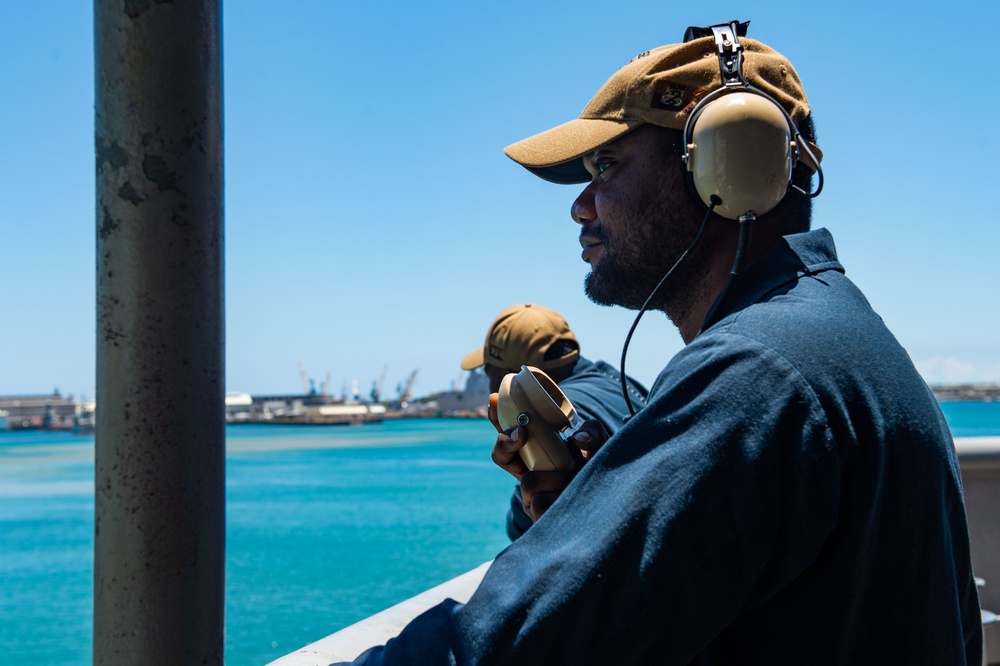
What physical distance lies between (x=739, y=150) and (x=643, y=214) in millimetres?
211

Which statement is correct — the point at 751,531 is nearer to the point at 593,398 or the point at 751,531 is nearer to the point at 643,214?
the point at 643,214

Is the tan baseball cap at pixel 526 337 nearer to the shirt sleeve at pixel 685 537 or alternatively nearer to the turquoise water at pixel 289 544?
the shirt sleeve at pixel 685 537

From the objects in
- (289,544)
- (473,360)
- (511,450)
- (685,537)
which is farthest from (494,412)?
(289,544)

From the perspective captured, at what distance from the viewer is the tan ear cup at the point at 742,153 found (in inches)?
52.5

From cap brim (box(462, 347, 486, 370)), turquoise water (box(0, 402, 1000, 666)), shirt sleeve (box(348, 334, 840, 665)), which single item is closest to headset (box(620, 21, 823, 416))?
shirt sleeve (box(348, 334, 840, 665))

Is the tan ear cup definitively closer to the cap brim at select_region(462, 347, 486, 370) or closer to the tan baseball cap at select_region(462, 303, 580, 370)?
the tan baseball cap at select_region(462, 303, 580, 370)

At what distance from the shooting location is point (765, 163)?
4.44 ft

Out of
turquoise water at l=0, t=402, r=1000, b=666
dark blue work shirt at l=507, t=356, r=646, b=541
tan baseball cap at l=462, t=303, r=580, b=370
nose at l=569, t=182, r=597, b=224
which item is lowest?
turquoise water at l=0, t=402, r=1000, b=666

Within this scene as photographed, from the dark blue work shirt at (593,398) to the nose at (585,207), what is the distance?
1.58 metres

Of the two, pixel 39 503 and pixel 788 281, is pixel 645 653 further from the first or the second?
pixel 39 503

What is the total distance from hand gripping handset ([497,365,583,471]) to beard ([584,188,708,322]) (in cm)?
25

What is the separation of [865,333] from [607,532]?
44 centimetres

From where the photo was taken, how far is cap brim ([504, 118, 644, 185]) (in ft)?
4.85

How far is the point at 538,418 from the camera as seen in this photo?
1.54m
